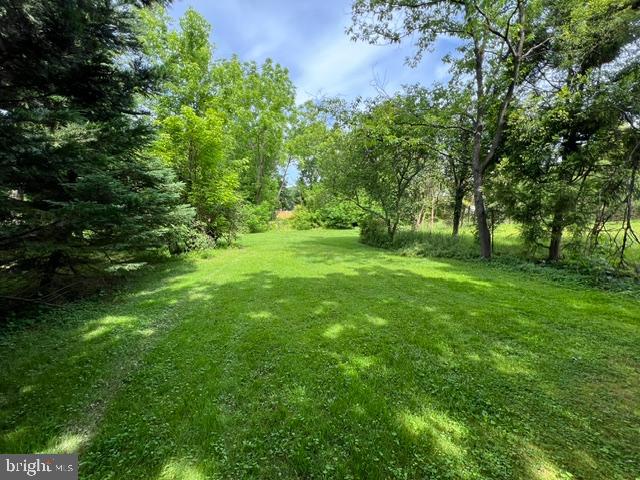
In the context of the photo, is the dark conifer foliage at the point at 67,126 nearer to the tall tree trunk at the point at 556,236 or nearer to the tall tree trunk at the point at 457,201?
the tall tree trunk at the point at 556,236

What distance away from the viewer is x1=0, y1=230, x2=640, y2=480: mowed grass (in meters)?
1.74

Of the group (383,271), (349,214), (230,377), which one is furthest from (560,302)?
(349,214)

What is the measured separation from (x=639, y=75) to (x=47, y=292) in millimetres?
12355

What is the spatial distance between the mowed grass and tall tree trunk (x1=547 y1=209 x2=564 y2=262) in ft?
8.84

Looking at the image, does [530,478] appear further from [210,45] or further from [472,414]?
[210,45]

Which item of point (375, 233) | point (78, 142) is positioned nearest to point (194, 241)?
point (78, 142)

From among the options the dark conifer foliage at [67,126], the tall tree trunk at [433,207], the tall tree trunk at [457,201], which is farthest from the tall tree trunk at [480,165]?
the dark conifer foliage at [67,126]

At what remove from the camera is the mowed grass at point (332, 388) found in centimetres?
174

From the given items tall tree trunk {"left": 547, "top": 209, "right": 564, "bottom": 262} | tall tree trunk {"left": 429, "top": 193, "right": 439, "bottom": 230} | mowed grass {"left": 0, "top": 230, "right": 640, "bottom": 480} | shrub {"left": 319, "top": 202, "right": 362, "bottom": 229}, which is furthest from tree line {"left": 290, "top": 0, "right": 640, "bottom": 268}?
shrub {"left": 319, "top": 202, "right": 362, "bottom": 229}

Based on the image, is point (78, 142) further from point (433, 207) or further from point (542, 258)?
point (433, 207)

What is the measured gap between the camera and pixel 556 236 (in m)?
7.09

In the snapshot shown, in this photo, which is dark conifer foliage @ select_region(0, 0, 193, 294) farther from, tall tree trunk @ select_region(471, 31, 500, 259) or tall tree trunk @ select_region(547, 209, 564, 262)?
tall tree trunk @ select_region(547, 209, 564, 262)

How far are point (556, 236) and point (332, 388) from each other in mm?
7729

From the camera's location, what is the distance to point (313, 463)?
1721 mm
